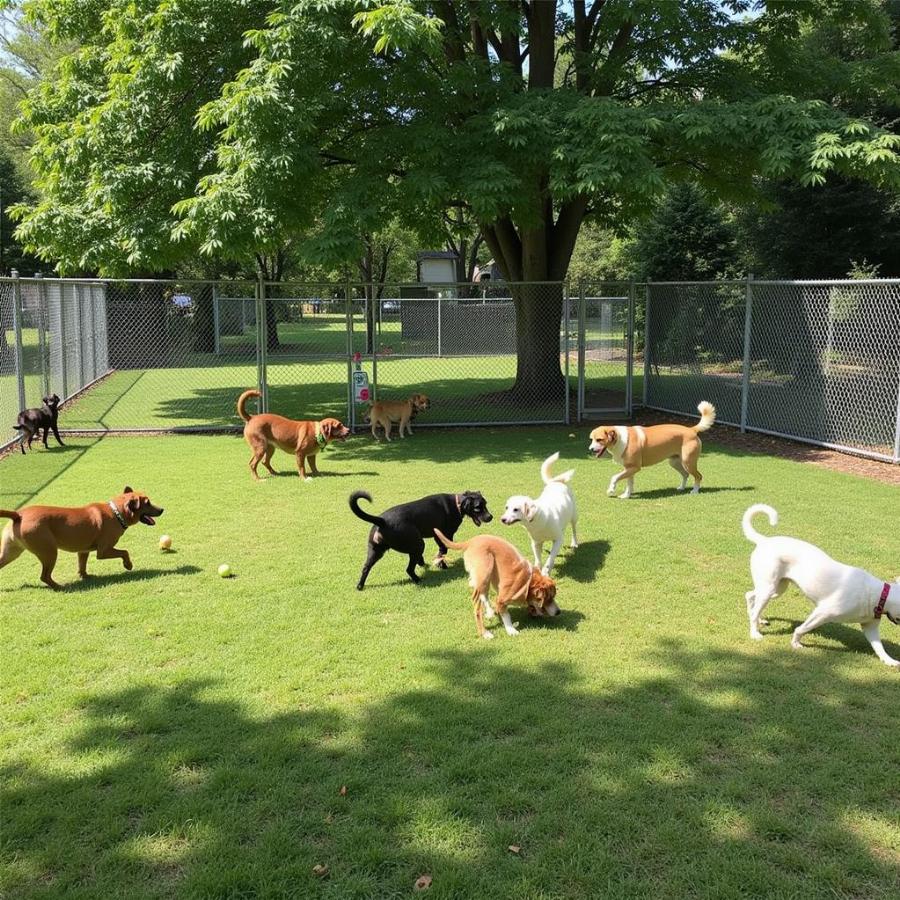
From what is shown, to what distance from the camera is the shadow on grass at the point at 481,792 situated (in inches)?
99.4

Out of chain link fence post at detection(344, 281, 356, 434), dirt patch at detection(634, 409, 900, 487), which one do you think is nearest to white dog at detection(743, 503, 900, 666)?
dirt patch at detection(634, 409, 900, 487)

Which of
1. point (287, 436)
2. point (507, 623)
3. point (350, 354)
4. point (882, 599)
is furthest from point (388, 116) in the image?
point (882, 599)

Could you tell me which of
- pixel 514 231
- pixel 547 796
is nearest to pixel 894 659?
pixel 547 796

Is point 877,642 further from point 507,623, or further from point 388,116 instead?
point 388,116

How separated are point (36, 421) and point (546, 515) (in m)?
7.83

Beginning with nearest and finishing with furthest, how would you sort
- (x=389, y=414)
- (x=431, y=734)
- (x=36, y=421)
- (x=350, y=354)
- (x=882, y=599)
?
(x=431, y=734), (x=882, y=599), (x=36, y=421), (x=389, y=414), (x=350, y=354)

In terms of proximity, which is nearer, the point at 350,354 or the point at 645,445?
the point at 645,445

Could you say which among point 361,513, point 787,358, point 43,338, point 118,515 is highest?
point 43,338

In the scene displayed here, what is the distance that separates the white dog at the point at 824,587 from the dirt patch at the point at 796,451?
511 cm

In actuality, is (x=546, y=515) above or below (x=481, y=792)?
above

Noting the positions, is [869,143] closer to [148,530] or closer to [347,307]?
[347,307]

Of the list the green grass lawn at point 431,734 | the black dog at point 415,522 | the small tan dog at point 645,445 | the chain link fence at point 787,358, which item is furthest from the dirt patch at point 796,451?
the black dog at point 415,522

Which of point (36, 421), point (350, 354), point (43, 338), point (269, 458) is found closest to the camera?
point (269, 458)

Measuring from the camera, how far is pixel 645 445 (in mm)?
7656
